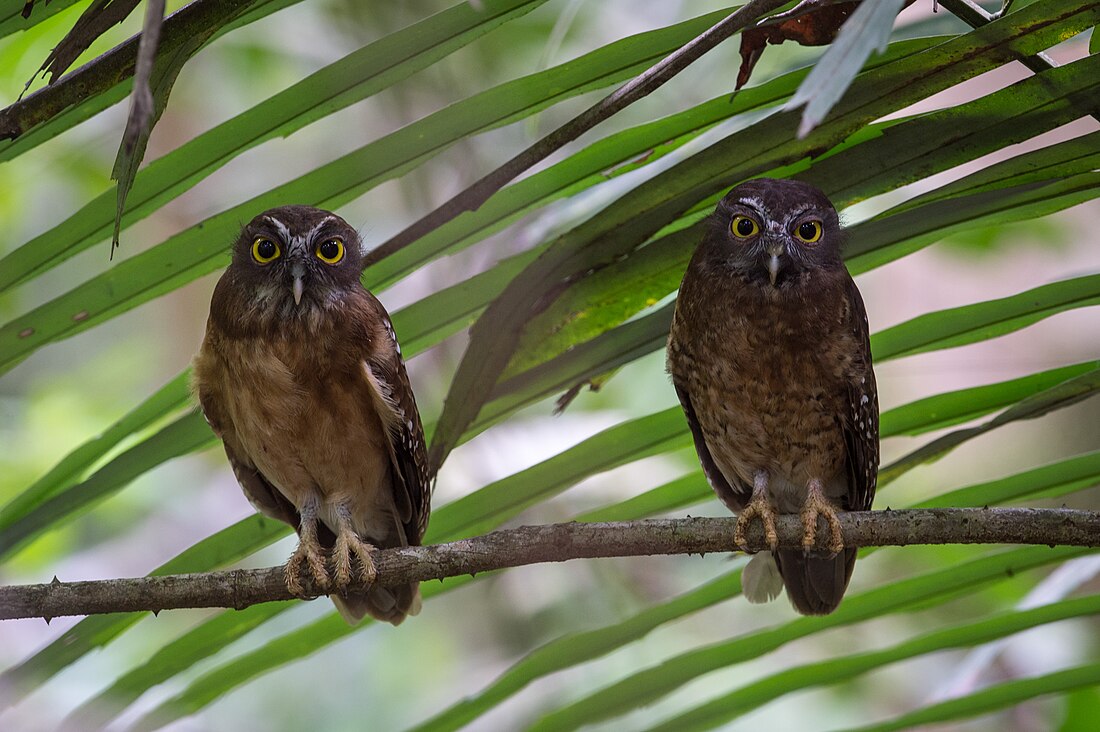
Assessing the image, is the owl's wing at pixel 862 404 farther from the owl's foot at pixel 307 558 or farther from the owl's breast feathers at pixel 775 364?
the owl's foot at pixel 307 558

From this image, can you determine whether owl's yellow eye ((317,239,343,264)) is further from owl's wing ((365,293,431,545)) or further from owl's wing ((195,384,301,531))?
owl's wing ((195,384,301,531))

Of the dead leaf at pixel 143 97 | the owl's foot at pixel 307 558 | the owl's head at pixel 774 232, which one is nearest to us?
the dead leaf at pixel 143 97

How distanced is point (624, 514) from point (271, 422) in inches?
52.9

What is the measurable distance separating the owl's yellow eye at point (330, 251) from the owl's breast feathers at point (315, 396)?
0.14 metres

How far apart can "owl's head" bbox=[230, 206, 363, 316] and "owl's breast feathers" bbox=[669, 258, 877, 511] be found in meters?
1.11

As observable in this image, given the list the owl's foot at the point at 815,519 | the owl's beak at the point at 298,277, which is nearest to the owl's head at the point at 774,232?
the owl's foot at the point at 815,519

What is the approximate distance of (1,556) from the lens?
8.15 ft

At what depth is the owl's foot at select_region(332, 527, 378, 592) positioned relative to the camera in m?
3.16

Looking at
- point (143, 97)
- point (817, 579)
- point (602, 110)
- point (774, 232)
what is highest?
point (774, 232)

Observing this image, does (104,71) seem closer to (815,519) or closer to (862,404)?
(815,519)

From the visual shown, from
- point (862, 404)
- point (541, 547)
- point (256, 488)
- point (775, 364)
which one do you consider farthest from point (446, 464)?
point (541, 547)

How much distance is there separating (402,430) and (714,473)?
111 centimetres

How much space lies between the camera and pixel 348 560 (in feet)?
11.2

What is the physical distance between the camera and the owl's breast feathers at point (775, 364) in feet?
11.5
